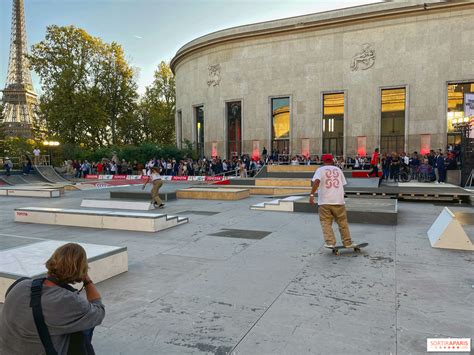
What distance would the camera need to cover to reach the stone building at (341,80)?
95.0ft

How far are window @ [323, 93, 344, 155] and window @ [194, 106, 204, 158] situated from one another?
46.1 ft

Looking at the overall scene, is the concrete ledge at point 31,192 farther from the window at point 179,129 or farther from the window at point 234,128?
the window at point 179,129

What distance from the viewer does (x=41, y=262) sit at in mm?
4867

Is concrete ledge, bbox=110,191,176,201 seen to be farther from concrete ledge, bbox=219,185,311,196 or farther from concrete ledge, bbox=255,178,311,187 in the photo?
concrete ledge, bbox=255,178,311,187

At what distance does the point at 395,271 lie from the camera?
17.9 feet

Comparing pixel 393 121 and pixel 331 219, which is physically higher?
pixel 393 121

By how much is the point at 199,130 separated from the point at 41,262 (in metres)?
36.7

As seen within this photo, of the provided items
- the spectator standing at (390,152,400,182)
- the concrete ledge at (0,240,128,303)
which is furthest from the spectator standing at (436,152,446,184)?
the concrete ledge at (0,240,128,303)

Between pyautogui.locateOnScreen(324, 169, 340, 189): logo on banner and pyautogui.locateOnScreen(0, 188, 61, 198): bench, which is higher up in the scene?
pyautogui.locateOnScreen(324, 169, 340, 189): logo on banner

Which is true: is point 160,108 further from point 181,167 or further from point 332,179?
point 332,179

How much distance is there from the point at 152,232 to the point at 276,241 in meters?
3.02

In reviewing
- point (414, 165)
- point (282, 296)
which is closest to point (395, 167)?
point (414, 165)

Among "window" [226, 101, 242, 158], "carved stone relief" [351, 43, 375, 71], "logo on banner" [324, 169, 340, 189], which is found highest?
"carved stone relief" [351, 43, 375, 71]

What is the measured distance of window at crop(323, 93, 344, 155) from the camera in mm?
32844
